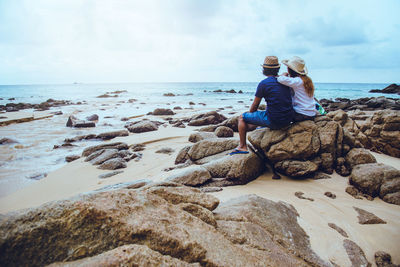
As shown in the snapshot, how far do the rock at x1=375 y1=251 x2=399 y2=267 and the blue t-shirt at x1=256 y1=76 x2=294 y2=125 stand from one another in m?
2.75

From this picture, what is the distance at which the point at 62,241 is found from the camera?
155 centimetres

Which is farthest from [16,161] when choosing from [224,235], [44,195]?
[224,235]

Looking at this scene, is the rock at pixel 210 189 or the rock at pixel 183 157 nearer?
the rock at pixel 210 189

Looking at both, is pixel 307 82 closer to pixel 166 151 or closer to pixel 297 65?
pixel 297 65

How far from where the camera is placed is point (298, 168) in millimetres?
4871

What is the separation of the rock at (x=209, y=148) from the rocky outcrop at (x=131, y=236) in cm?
393

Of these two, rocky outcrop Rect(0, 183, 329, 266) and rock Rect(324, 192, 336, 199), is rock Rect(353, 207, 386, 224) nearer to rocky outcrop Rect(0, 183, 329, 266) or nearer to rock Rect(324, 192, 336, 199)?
rock Rect(324, 192, 336, 199)

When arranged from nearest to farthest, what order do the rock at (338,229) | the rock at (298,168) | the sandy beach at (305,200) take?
the sandy beach at (305,200) → the rock at (338,229) → the rock at (298,168)

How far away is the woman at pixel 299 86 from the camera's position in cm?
457

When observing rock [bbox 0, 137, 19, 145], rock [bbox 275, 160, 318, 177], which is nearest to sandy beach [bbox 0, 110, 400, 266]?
rock [bbox 275, 160, 318, 177]

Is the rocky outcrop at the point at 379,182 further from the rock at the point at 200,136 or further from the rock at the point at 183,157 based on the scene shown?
the rock at the point at 200,136

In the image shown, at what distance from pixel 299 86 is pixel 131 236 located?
4.33m

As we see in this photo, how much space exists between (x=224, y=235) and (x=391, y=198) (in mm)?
3788

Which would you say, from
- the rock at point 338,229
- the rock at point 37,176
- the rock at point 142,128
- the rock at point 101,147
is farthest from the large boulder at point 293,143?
the rock at point 142,128
